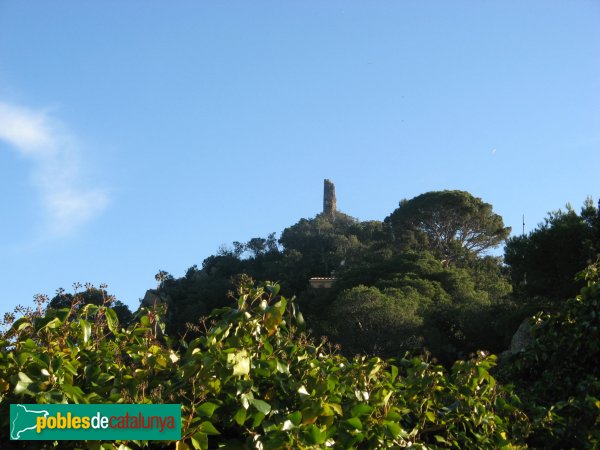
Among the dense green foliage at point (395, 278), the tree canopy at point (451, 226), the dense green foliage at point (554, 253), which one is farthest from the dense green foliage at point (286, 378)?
the tree canopy at point (451, 226)

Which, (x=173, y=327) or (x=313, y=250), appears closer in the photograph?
(x=173, y=327)

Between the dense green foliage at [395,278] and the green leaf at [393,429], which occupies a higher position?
the dense green foliage at [395,278]

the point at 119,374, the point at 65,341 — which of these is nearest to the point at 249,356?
the point at 119,374

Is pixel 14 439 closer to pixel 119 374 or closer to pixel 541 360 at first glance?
pixel 119 374

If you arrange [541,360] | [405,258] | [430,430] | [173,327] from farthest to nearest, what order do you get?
1. [405,258]
2. [173,327]
3. [541,360]
4. [430,430]

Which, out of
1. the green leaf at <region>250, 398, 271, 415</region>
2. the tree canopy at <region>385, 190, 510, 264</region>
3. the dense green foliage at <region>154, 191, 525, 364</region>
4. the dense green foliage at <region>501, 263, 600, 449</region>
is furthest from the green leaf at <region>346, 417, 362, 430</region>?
the tree canopy at <region>385, 190, 510, 264</region>

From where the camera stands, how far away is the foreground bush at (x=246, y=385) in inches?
93.8

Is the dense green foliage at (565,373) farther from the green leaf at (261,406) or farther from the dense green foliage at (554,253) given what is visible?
the dense green foliage at (554,253)

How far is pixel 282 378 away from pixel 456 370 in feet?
3.48

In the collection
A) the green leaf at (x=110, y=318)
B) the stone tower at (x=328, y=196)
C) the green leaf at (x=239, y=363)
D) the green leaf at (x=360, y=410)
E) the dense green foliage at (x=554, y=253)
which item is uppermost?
the stone tower at (x=328, y=196)

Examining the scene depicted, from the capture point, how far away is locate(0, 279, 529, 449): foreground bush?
2.38 metres

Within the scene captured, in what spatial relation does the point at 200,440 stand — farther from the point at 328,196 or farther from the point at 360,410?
the point at 328,196

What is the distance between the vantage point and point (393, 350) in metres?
25.2

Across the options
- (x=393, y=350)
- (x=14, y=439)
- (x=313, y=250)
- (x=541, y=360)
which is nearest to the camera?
(x=14, y=439)
